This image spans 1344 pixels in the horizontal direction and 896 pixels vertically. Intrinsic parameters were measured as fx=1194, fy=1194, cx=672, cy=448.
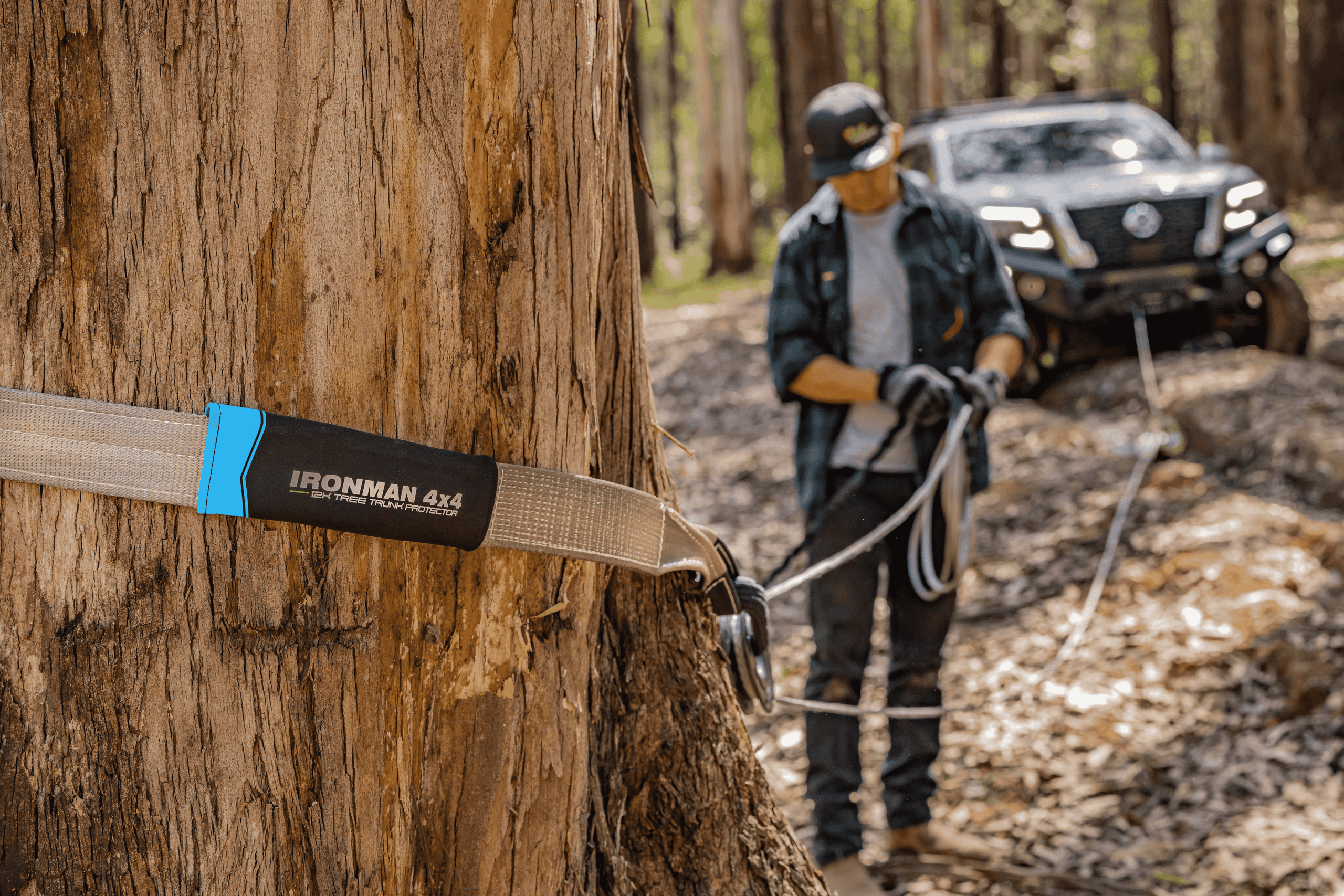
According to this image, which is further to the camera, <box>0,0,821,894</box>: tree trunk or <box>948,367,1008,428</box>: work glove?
<box>948,367,1008,428</box>: work glove

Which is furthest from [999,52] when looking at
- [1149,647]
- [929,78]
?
[1149,647]

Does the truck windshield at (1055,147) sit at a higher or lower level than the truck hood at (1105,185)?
higher

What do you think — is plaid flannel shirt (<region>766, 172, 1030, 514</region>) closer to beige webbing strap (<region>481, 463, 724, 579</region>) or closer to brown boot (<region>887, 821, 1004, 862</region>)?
brown boot (<region>887, 821, 1004, 862</region>)

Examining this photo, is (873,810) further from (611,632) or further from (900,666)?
(611,632)

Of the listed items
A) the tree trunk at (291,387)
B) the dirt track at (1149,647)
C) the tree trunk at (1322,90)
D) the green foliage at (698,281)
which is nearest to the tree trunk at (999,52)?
the tree trunk at (1322,90)

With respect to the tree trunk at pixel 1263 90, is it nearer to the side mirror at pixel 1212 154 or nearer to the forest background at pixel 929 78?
the forest background at pixel 929 78

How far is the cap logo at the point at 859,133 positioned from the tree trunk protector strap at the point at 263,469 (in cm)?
209

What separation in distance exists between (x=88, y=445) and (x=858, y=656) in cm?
249

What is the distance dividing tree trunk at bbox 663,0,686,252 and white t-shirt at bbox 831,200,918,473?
25011 mm

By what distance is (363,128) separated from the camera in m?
1.41

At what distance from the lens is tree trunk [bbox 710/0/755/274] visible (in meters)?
19.9

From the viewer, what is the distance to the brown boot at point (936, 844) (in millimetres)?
3557

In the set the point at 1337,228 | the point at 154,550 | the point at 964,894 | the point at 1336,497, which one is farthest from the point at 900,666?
the point at 1337,228

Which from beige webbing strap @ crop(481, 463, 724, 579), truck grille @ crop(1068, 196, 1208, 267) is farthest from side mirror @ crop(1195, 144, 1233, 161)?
beige webbing strap @ crop(481, 463, 724, 579)
